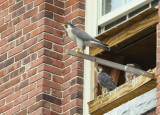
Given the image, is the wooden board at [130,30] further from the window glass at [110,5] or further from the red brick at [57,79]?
the red brick at [57,79]

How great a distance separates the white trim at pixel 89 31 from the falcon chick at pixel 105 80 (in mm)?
160

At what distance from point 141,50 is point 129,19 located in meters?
0.85

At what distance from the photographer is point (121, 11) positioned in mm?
13281

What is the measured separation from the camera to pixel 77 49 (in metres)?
12.7

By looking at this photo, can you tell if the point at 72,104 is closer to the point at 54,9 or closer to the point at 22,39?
the point at 22,39

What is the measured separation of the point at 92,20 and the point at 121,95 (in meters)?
1.53

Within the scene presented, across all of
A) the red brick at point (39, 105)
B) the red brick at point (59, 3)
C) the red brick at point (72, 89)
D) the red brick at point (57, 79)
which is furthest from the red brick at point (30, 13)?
the red brick at point (39, 105)

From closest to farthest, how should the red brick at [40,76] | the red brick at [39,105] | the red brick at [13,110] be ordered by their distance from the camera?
1. the red brick at [39,105]
2. the red brick at [40,76]
3. the red brick at [13,110]

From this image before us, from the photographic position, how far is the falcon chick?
13023 mm

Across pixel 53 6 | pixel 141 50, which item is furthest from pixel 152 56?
pixel 53 6

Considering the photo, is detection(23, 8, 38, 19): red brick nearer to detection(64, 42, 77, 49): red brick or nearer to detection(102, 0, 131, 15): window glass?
detection(64, 42, 77, 49): red brick

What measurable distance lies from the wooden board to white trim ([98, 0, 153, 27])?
0.67 feet

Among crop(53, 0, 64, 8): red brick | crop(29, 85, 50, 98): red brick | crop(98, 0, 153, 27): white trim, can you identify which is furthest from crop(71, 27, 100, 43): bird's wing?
crop(53, 0, 64, 8): red brick

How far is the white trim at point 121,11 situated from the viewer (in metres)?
13.1
